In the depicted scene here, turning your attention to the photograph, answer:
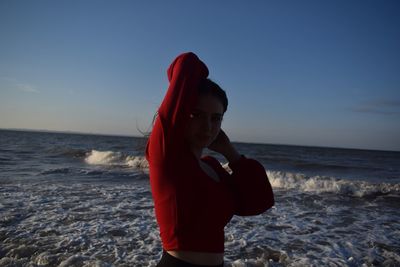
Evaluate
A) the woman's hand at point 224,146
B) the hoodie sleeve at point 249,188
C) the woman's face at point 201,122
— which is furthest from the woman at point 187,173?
the woman's hand at point 224,146

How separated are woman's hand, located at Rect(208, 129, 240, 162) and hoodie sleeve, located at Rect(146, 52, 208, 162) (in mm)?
481

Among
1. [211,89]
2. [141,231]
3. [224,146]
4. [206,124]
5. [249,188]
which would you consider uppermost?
[211,89]

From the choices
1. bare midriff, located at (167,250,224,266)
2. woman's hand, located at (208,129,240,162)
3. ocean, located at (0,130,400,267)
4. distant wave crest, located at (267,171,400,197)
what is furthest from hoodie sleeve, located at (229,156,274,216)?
distant wave crest, located at (267,171,400,197)

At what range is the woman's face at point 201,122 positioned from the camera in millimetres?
1606

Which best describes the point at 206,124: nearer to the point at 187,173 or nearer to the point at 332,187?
the point at 187,173

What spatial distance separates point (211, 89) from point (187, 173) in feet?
1.54

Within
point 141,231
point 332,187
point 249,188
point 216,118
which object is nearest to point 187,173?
point 216,118

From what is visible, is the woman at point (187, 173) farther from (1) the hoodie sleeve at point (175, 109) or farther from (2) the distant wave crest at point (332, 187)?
(2) the distant wave crest at point (332, 187)

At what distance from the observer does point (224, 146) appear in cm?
198

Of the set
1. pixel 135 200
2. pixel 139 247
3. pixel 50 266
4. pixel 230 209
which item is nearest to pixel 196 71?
pixel 230 209

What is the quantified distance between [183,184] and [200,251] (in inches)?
14.5

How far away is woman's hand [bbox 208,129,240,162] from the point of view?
1971 mm

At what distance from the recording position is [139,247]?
5207 mm

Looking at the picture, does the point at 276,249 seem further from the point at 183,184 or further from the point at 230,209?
the point at 183,184
